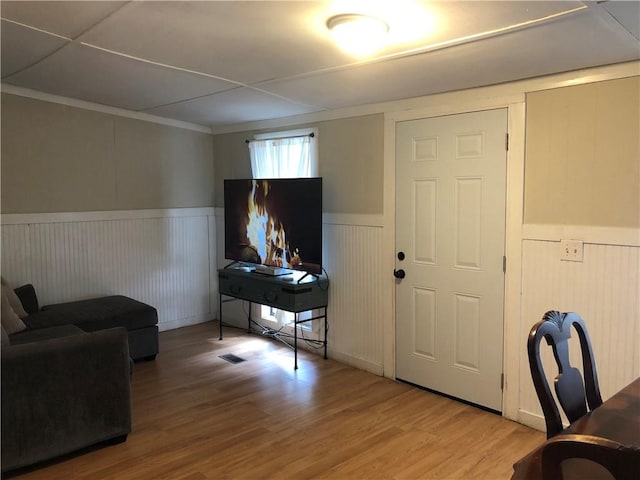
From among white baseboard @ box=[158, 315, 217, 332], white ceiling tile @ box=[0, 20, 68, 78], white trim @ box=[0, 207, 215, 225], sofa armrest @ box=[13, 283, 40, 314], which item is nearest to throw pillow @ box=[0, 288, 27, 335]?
sofa armrest @ box=[13, 283, 40, 314]

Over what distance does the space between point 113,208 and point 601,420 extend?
440 cm

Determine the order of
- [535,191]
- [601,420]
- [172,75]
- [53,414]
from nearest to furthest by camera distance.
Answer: [601,420]
[53,414]
[535,191]
[172,75]

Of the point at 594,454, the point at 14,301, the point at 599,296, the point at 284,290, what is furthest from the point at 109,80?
the point at 594,454

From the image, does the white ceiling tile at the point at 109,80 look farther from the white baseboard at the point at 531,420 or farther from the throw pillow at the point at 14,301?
the white baseboard at the point at 531,420

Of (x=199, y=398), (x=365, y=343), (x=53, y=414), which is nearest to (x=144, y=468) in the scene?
(x=53, y=414)

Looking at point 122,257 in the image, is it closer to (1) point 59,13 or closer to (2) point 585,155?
(1) point 59,13

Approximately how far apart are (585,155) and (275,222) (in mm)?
2537

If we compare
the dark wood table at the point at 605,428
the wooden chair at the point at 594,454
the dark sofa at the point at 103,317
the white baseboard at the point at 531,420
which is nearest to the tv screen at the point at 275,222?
the dark sofa at the point at 103,317

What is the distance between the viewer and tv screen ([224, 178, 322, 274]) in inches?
163

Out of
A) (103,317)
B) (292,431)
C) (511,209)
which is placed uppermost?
(511,209)

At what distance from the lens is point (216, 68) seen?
308 centimetres

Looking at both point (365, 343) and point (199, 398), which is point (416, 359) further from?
point (199, 398)

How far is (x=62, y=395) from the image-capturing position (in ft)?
8.83

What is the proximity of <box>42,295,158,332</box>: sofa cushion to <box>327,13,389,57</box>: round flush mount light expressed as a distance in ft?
9.35
